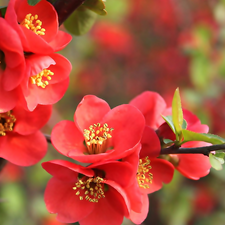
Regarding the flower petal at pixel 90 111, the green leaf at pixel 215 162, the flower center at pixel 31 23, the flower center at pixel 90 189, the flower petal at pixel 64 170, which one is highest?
the flower center at pixel 31 23

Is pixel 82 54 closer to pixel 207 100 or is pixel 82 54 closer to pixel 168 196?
pixel 207 100

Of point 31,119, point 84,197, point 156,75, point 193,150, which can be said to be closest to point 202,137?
point 193,150

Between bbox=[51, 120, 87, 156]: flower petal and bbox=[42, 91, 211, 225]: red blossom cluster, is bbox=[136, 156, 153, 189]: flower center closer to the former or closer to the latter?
bbox=[42, 91, 211, 225]: red blossom cluster

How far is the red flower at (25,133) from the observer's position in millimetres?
746

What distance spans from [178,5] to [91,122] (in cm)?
253

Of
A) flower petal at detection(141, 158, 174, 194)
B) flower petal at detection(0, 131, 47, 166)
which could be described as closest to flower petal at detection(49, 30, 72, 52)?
flower petal at detection(0, 131, 47, 166)

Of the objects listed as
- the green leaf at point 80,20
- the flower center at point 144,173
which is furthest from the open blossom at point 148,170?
the green leaf at point 80,20

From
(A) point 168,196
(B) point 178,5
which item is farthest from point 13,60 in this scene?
(B) point 178,5

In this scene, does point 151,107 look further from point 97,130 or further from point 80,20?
point 80,20

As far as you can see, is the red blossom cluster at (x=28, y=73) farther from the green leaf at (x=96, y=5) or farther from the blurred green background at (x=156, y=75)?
the blurred green background at (x=156, y=75)

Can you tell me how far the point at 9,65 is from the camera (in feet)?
2.07

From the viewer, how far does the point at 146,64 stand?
3176 millimetres

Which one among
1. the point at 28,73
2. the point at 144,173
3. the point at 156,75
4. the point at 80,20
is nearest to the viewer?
the point at 28,73

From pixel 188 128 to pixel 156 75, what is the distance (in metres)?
2.39
